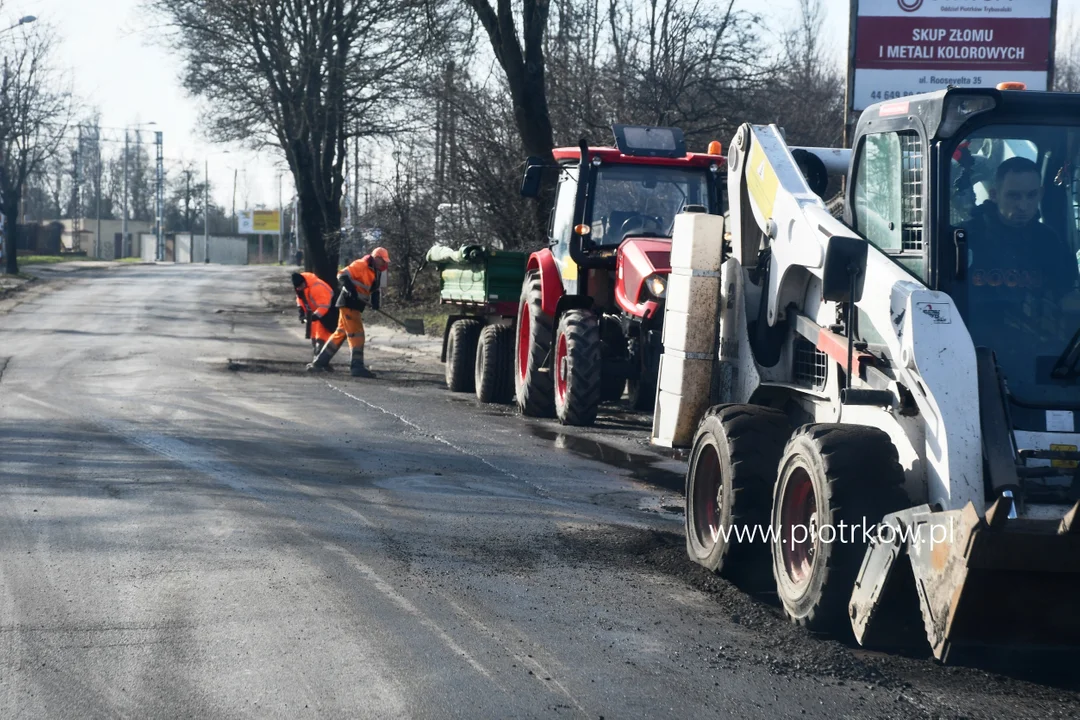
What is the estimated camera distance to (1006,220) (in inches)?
197

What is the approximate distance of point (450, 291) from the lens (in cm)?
1584

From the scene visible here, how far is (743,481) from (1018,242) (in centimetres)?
162

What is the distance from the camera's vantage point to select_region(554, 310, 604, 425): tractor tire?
36.7 ft

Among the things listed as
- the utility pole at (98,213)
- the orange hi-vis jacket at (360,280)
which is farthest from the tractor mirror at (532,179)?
the utility pole at (98,213)

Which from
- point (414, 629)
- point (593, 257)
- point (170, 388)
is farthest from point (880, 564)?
point (170, 388)

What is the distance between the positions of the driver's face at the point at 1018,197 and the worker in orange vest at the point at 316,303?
1328 centimetres

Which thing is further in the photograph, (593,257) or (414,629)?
(593,257)

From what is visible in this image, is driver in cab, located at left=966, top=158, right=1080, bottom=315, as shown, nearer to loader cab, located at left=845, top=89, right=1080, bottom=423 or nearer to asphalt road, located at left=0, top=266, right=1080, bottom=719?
loader cab, located at left=845, top=89, right=1080, bottom=423

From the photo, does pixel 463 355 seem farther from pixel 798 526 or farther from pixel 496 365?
pixel 798 526

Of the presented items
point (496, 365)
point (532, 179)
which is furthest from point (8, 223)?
point (532, 179)

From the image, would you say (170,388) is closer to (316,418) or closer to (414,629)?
(316,418)

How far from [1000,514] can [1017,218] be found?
1.55m

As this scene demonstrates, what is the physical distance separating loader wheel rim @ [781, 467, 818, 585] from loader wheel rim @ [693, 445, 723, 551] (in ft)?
2.98

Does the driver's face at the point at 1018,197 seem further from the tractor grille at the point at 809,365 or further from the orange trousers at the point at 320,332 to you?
the orange trousers at the point at 320,332
